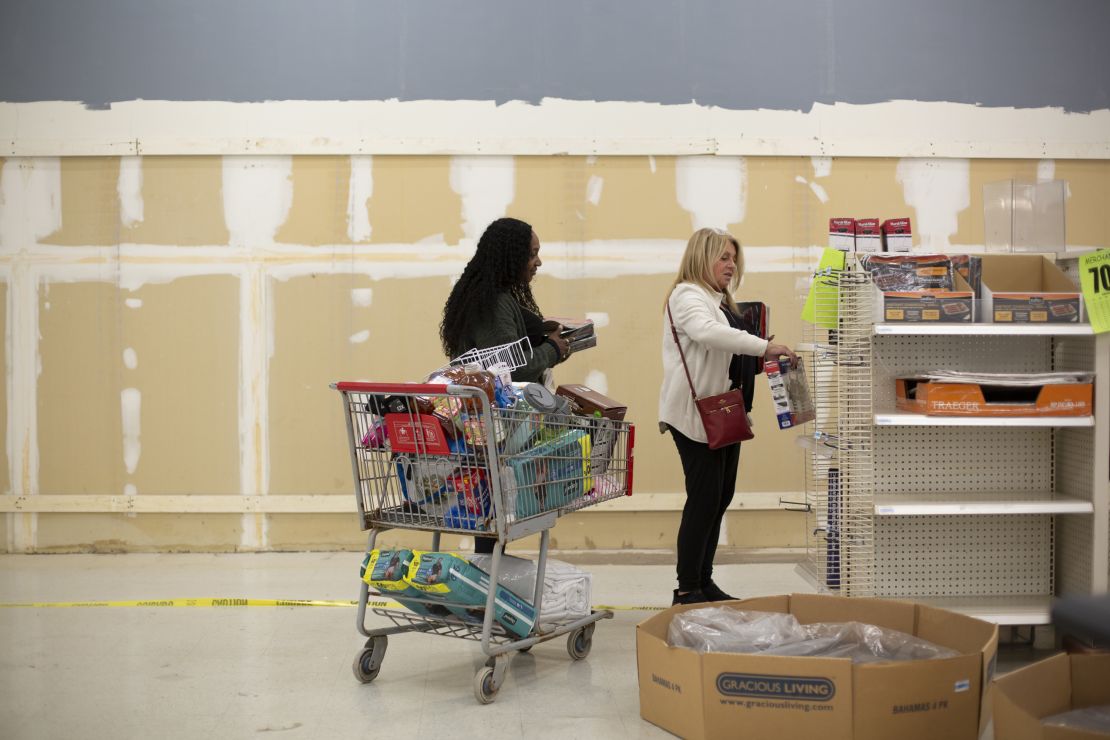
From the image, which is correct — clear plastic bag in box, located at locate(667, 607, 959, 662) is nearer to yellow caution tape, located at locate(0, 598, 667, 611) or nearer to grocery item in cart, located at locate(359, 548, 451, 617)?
grocery item in cart, located at locate(359, 548, 451, 617)

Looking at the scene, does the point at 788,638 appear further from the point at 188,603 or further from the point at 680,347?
the point at 188,603

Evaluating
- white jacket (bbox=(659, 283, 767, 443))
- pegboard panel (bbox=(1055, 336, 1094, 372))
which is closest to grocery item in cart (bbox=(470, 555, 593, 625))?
white jacket (bbox=(659, 283, 767, 443))

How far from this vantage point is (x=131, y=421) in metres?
6.08

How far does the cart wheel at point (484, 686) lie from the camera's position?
364 cm

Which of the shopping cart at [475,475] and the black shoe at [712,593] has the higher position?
the shopping cart at [475,475]

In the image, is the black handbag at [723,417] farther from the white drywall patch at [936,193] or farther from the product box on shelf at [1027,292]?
the white drywall patch at [936,193]

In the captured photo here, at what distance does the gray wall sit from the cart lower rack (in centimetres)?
270

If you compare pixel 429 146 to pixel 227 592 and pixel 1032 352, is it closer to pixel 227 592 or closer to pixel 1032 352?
pixel 227 592

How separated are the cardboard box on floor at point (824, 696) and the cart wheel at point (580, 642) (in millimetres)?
900

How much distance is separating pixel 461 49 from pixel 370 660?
11.4 ft

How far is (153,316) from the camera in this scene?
6.07 meters

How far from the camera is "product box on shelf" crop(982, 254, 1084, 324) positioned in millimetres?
3938

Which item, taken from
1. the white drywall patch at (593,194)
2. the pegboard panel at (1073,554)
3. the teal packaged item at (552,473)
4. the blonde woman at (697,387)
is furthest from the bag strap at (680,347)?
the white drywall patch at (593,194)

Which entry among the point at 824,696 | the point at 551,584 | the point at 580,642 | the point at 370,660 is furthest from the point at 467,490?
the point at 824,696
